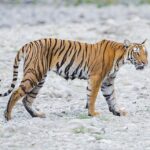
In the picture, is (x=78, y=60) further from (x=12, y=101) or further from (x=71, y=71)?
(x=12, y=101)

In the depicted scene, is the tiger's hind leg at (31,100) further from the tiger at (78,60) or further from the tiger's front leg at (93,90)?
the tiger's front leg at (93,90)

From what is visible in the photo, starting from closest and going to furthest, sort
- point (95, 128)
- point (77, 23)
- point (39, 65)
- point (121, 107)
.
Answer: point (95, 128) < point (39, 65) < point (121, 107) < point (77, 23)

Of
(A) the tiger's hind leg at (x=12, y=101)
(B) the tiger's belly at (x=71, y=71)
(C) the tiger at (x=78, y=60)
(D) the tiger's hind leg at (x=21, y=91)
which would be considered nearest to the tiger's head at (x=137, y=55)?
(C) the tiger at (x=78, y=60)

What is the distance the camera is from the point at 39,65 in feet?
36.4

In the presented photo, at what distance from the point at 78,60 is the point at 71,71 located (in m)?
0.20

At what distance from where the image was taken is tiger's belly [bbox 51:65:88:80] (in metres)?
11.3

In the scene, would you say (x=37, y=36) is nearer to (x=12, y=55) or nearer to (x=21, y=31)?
(x=21, y=31)

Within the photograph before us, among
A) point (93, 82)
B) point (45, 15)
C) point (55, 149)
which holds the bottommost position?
point (55, 149)

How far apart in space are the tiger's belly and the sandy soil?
1.80ft

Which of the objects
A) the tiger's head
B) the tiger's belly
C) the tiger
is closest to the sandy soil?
the tiger

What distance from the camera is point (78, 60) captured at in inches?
452

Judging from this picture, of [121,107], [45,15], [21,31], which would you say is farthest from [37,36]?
[121,107]

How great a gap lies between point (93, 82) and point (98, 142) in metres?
1.75

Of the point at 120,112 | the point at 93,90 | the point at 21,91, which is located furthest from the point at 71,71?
the point at 120,112
